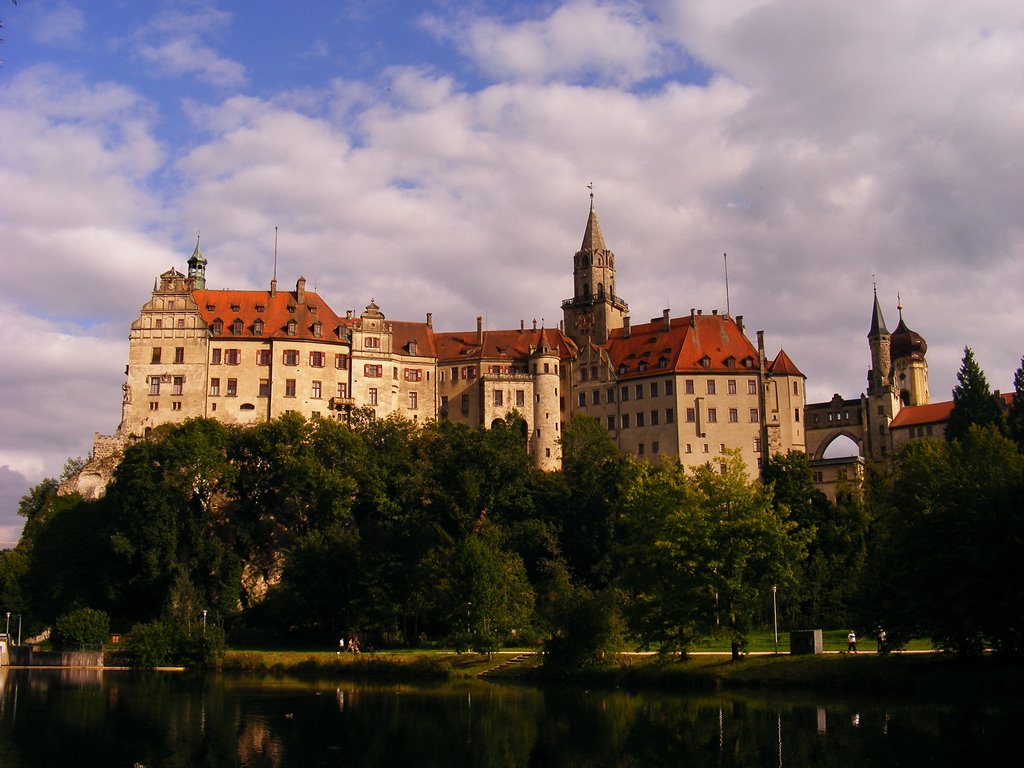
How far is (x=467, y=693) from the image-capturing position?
48500 mm

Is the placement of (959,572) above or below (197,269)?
below

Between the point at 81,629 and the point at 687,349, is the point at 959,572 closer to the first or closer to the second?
the point at 81,629

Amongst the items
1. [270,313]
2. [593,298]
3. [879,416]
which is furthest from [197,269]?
[879,416]

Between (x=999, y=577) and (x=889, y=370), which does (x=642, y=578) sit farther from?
(x=889, y=370)

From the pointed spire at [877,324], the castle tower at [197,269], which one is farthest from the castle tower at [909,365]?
the castle tower at [197,269]

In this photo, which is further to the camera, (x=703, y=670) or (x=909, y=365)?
(x=909, y=365)

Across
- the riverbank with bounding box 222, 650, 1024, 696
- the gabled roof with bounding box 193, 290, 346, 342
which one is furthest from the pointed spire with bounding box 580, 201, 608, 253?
the riverbank with bounding box 222, 650, 1024, 696

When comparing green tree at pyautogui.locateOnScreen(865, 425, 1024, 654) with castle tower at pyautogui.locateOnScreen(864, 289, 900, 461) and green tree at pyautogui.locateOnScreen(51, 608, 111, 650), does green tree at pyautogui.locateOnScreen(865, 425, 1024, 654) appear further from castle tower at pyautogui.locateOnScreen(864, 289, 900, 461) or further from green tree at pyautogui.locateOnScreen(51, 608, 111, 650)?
castle tower at pyautogui.locateOnScreen(864, 289, 900, 461)

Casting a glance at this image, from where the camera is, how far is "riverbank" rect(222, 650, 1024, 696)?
141 feet

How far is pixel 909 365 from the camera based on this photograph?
430 feet

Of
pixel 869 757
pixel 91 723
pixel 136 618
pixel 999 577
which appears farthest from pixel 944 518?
pixel 136 618

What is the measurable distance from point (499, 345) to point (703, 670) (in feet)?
200

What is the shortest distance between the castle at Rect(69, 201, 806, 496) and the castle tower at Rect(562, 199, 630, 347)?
482 cm

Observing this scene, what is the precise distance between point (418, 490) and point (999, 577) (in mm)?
40862
